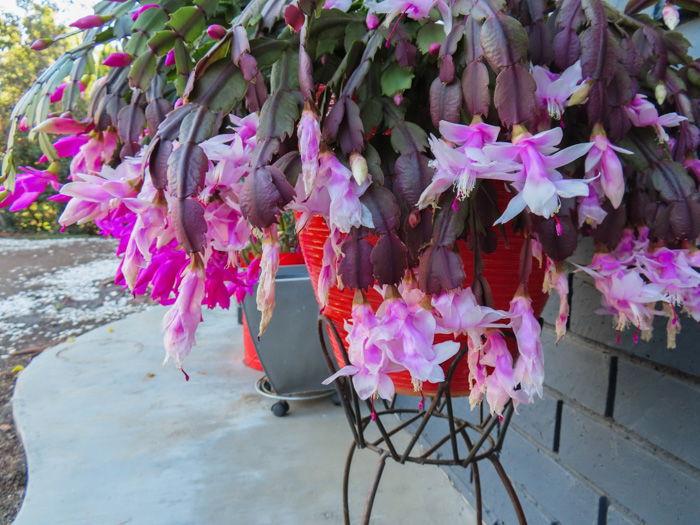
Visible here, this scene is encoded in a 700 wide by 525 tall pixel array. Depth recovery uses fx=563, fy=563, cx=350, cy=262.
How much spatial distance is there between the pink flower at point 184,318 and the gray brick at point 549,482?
807mm

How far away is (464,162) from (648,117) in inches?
10.5

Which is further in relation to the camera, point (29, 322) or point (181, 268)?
point (29, 322)

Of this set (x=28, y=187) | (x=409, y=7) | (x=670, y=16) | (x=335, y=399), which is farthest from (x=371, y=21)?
(x=335, y=399)

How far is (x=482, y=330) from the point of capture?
0.56 meters

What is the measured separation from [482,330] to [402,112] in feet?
0.79

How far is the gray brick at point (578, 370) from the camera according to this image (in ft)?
3.24

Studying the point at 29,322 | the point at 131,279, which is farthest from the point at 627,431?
the point at 29,322

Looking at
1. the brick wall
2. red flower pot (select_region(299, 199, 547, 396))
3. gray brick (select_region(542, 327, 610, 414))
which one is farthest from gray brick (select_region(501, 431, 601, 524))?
red flower pot (select_region(299, 199, 547, 396))

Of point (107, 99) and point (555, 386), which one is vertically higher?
point (107, 99)

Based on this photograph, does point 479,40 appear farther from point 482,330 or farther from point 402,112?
point 482,330

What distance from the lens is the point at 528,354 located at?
0.53 m

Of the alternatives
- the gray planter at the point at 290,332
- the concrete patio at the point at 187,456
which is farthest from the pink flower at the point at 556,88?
the gray planter at the point at 290,332

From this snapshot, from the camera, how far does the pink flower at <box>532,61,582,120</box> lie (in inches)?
20.0

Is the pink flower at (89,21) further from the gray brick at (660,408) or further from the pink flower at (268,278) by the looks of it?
the gray brick at (660,408)
